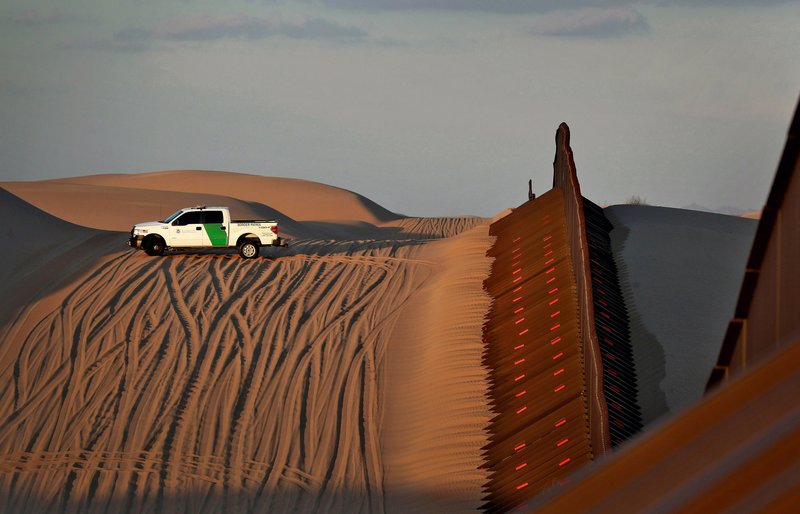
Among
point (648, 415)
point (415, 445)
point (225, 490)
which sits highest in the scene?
point (648, 415)

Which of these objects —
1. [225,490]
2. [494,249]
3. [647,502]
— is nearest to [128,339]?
[225,490]

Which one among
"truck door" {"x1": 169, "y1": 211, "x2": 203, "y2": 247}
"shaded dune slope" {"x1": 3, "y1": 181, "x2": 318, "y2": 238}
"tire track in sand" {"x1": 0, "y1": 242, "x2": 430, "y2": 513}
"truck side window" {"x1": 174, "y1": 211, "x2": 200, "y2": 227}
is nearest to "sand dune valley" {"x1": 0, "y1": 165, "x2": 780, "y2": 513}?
"tire track in sand" {"x1": 0, "y1": 242, "x2": 430, "y2": 513}

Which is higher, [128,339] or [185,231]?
[185,231]

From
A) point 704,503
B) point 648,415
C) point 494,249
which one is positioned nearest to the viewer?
point 704,503

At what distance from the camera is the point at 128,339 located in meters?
22.9

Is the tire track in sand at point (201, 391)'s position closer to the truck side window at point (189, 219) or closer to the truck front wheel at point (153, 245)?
the truck front wheel at point (153, 245)

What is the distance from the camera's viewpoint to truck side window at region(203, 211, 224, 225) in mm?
30656

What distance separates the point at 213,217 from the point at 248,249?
1.23 m

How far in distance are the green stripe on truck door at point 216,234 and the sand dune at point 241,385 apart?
1.67 ft

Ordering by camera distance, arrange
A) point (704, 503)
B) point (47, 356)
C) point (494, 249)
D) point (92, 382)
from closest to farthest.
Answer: point (704, 503) → point (92, 382) → point (47, 356) → point (494, 249)

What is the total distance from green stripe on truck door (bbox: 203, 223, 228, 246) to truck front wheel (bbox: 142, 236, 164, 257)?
4.10 feet

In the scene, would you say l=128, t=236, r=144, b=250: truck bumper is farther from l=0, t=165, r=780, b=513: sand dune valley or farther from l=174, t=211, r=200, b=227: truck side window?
l=174, t=211, r=200, b=227: truck side window

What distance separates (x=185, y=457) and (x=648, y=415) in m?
6.57

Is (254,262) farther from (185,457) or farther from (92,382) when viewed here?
(185,457)
